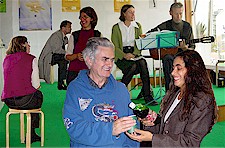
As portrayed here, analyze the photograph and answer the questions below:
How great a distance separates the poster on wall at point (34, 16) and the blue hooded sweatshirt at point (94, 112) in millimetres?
7125

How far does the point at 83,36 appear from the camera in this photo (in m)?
3.87

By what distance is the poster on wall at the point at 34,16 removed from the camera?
904 centimetres

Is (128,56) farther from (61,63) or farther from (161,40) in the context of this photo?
(61,63)

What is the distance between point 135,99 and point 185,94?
382 centimetres

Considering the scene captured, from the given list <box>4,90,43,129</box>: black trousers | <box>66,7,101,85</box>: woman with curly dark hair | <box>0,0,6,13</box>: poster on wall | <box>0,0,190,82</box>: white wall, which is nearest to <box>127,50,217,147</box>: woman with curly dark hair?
<box>4,90,43,129</box>: black trousers

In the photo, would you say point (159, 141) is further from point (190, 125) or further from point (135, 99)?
point (135, 99)

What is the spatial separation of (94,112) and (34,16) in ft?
24.4

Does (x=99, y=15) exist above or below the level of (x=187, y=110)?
above

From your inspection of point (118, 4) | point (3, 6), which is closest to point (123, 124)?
point (118, 4)

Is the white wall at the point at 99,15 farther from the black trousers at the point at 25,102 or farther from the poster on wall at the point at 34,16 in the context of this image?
the black trousers at the point at 25,102

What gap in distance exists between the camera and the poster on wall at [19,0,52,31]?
29.7 feet

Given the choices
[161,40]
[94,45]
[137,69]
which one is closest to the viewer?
[94,45]

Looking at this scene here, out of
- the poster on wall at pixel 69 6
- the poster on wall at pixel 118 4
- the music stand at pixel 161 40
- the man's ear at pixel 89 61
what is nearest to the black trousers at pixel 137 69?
the music stand at pixel 161 40

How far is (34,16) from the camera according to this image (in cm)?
909
